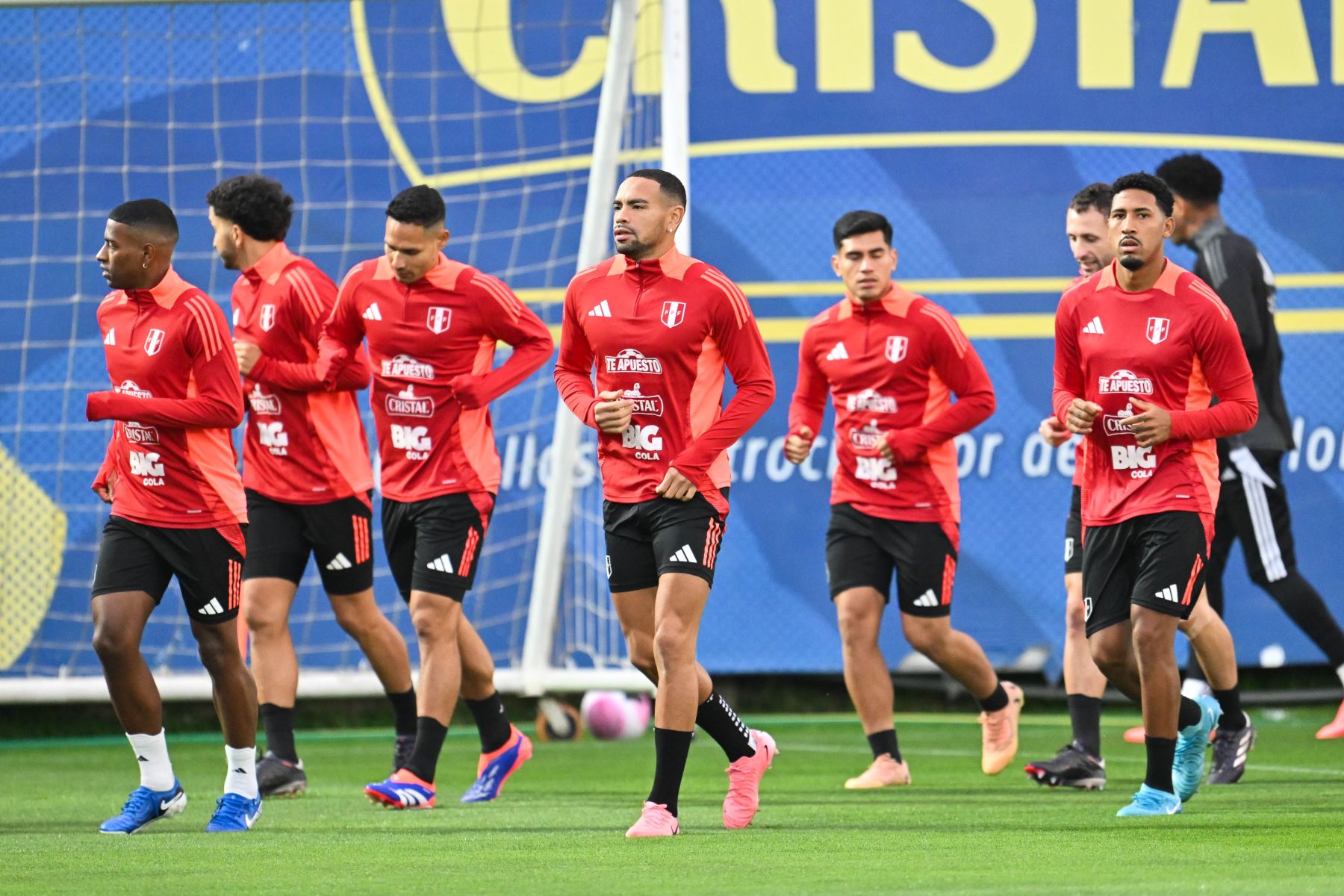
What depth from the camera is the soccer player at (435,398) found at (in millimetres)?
7008

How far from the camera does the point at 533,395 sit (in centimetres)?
1045

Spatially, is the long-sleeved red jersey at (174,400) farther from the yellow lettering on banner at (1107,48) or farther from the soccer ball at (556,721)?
the yellow lettering on banner at (1107,48)

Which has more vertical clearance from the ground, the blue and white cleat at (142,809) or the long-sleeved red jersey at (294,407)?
the long-sleeved red jersey at (294,407)

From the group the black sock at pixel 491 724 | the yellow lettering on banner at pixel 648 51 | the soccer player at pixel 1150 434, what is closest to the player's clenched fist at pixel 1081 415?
the soccer player at pixel 1150 434

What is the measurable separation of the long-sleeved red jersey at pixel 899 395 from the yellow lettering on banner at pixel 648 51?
2.52 m

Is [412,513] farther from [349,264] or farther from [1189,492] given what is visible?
[349,264]

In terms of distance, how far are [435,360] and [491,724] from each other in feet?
4.62

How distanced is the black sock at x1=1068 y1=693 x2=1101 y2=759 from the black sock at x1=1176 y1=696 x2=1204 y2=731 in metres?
0.81

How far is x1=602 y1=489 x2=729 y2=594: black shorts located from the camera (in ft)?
19.2

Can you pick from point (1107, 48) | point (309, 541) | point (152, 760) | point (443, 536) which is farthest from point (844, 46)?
point (152, 760)

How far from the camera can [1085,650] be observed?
750 centimetres

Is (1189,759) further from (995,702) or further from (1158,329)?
(1158,329)

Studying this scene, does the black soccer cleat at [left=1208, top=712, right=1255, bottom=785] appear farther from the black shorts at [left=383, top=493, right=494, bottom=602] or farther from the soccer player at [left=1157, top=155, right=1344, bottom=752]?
the black shorts at [left=383, top=493, right=494, bottom=602]

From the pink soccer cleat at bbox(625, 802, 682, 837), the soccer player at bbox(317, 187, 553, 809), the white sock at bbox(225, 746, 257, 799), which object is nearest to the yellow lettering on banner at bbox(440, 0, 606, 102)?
the soccer player at bbox(317, 187, 553, 809)
